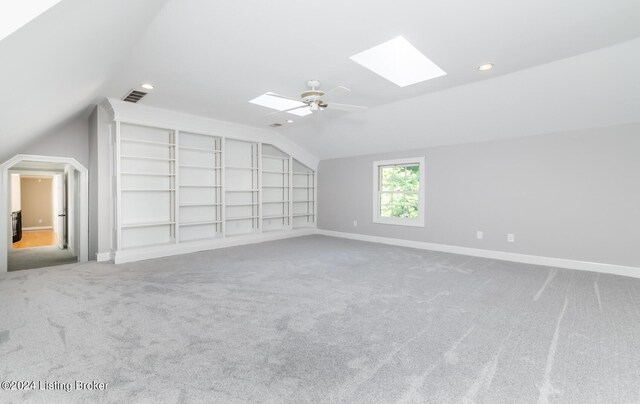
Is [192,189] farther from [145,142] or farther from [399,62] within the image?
[399,62]

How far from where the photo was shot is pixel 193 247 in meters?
5.66

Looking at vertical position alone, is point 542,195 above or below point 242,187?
below

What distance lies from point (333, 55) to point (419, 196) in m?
3.84

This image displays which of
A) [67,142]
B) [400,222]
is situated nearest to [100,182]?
[67,142]

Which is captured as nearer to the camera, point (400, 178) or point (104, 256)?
point (104, 256)

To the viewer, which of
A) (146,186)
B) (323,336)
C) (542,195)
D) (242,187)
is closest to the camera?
(323,336)

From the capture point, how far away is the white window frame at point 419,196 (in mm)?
6102

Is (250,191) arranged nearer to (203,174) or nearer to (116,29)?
(203,174)

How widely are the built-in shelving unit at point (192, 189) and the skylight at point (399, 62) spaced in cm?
375

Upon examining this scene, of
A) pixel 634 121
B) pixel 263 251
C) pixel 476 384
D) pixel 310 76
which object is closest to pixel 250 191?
pixel 263 251

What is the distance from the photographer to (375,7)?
2.43 m

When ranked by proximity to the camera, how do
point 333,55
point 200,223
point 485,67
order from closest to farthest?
point 333,55, point 485,67, point 200,223

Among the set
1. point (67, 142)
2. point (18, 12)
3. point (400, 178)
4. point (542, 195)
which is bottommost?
point (542, 195)

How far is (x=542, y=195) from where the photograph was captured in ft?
15.3
